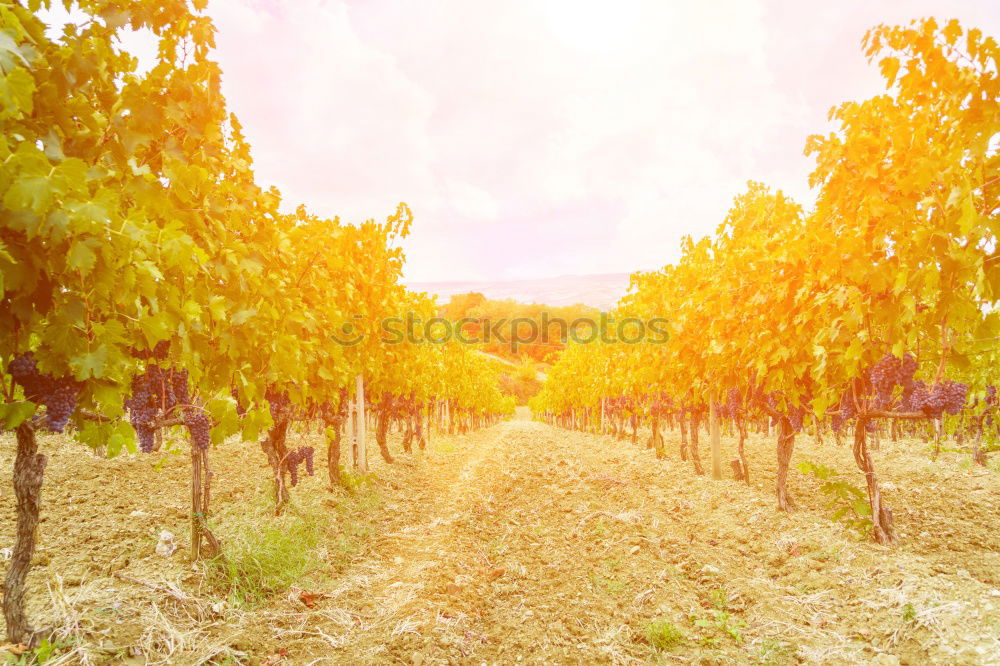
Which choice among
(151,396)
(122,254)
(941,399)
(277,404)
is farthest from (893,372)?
(277,404)

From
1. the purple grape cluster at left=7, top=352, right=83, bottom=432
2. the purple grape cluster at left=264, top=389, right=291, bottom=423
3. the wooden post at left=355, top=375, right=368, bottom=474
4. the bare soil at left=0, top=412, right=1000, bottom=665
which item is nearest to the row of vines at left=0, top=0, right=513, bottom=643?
the purple grape cluster at left=7, top=352, right=83, bottom=432

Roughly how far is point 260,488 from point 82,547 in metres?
3.64

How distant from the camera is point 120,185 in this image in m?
3.34

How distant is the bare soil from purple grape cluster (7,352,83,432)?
187 centimetres

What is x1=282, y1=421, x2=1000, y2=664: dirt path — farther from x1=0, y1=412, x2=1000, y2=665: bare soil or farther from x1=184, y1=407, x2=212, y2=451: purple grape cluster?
x1=184, y1=407, x2=212, y2=451: purple grape cluster

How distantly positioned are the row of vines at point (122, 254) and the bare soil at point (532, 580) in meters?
0.91

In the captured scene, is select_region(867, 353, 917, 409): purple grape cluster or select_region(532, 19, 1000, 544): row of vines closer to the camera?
select_region(532, 19, 1000, 544): row of vines

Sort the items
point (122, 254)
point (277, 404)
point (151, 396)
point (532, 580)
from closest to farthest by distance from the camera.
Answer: point (122, 254), point (151, 396), point (532, 580), point (277, 404)

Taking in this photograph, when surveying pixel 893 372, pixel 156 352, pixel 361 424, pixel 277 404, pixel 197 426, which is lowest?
pixel 361 424

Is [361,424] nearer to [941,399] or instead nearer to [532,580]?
[532,580]

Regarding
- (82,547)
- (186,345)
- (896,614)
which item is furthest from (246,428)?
(896,614)

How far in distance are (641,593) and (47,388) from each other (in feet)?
17.6

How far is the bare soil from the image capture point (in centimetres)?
418

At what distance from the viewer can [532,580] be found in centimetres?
600
